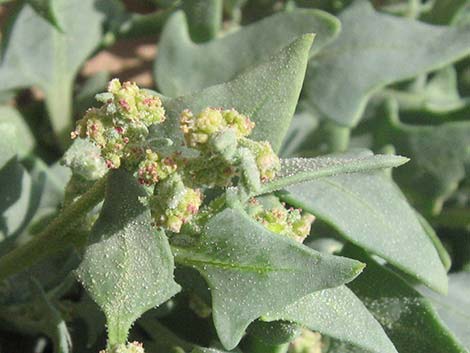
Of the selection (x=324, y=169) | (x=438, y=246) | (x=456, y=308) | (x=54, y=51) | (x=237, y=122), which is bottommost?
(x=456, y=308)

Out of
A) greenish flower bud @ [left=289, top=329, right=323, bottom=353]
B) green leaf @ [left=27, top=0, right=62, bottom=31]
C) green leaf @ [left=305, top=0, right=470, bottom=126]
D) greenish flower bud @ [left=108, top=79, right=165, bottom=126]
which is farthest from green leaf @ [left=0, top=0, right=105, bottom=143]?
greenish flower bud @ [left=108, top=79, right=165, bottom=126]

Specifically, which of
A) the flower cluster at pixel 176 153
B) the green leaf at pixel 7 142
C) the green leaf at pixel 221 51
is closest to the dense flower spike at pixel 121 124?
the flower cluster at pixel 176 153

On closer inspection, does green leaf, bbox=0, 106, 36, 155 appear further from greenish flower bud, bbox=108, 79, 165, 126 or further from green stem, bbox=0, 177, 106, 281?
greenish flower bud, bbox=108, 79, 165, 126

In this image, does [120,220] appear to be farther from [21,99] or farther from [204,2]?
[21,99]

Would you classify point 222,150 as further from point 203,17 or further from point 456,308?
point 203,17

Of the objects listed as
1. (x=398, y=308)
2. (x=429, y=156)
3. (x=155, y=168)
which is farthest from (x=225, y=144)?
(x=429, y=156)

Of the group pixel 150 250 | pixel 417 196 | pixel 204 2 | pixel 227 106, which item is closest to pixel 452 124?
pixel 417 196
